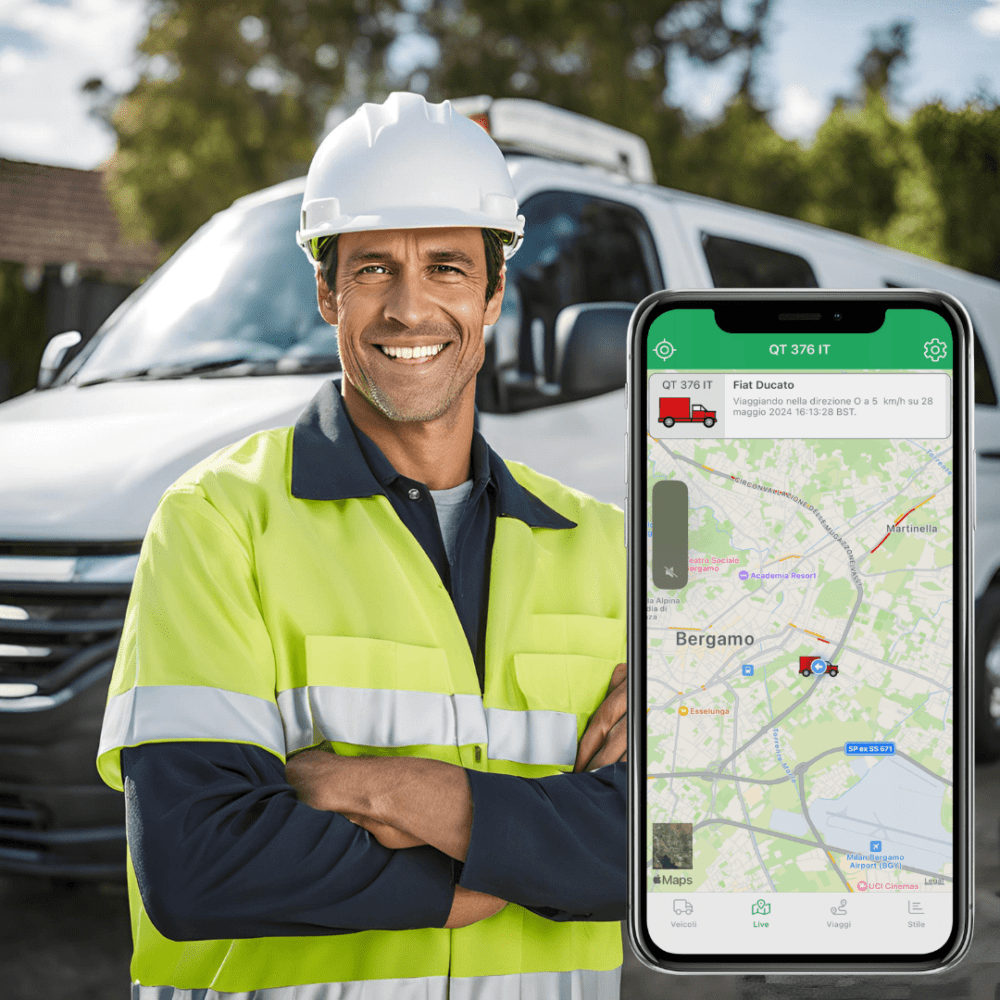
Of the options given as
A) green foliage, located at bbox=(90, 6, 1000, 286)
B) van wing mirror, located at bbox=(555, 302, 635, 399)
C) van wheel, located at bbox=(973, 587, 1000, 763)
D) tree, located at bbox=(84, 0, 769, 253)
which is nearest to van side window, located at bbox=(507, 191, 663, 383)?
van wing mirror, located at bbox=(555, 302, 635, 399)

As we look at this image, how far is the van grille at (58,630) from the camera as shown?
9.23 ft

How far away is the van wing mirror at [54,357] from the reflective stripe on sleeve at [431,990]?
277 cm

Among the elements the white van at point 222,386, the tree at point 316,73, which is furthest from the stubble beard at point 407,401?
the tree at point 316,73

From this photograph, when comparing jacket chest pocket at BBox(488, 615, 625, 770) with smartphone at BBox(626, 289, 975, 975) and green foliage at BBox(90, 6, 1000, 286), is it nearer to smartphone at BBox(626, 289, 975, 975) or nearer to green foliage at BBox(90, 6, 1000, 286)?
smartphone at BBox(626, 289, 975, 975)

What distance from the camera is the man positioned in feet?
4.26

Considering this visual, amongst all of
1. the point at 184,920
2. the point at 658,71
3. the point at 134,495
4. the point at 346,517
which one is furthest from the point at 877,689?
the point at 658,71

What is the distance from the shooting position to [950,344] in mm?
1370

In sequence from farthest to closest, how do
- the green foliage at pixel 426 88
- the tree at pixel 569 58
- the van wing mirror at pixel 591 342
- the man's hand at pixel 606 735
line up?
1. the tree at pixel 569 58
2. the green foliage at pixel 426 88
3. the van wing mirror at pixel 591 342
4. the man's hand at pixel 606 735

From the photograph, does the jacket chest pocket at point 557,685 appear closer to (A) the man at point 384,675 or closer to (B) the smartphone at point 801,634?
(A) the man at point 384,675

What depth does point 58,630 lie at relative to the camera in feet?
9.26

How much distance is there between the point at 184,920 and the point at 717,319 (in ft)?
2.89

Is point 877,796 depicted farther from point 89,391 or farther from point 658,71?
point 658,71

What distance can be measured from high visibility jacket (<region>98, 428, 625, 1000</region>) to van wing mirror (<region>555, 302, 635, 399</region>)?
168 centimetres

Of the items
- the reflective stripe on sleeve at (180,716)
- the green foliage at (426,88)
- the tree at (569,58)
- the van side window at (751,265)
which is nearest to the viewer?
the reflective stripe on sleeve at (180,716)
